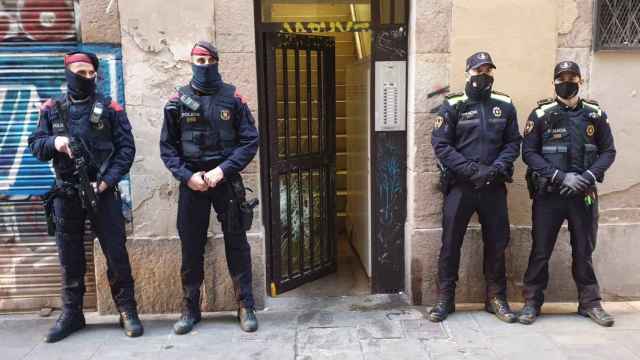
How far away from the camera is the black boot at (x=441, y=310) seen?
15.9ft

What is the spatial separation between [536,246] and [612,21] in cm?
203

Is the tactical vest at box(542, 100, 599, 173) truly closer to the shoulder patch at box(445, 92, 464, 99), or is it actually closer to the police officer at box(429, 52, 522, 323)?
the police officer at box(429, 52, 522, 323)

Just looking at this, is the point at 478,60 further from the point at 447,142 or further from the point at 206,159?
the point at 206,159

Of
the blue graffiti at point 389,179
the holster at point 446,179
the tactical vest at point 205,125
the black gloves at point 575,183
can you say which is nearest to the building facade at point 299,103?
the blue graffiti at point 389,179

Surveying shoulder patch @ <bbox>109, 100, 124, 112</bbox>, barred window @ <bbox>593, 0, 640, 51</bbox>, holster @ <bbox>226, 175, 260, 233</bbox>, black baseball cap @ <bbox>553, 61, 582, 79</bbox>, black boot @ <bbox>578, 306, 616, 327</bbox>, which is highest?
barred window @ <bbox>593, 0, 640, 51</bbox>

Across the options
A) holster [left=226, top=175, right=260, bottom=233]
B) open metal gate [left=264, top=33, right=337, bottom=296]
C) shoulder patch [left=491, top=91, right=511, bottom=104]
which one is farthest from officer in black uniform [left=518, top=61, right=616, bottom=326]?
holster [left=226, top=175, right=260, bottom=233]

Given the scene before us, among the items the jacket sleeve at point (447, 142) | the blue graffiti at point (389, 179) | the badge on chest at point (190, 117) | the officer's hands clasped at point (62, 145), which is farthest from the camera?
the blue graffiti at point (389, 179)

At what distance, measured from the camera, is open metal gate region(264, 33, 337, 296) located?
5332 mm

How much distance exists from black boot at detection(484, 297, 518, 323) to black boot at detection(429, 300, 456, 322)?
319 millimetres

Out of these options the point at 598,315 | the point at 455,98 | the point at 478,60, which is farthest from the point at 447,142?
the point at 598,315

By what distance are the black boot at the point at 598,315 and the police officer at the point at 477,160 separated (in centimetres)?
62

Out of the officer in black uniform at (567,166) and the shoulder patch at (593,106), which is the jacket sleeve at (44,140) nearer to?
the officer in black uniform at (567,166)

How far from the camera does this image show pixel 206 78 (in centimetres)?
444

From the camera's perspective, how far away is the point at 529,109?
505 centimetres
